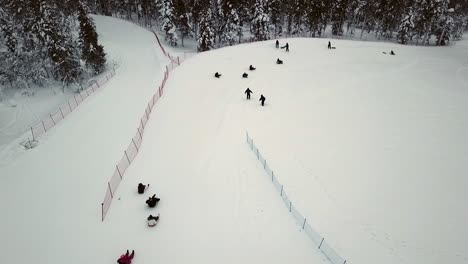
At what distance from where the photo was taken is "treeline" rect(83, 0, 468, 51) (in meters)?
57.9

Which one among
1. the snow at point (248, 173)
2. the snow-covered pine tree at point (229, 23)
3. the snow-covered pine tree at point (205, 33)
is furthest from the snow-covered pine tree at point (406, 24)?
the snow-covered pine tree at point (205, 33)

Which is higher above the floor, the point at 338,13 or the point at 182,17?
the point at 338,13

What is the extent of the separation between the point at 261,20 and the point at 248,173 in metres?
43.6

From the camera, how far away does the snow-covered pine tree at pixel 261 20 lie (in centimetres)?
5756

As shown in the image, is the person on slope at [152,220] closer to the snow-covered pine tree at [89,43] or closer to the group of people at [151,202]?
the group of people at [151,202]

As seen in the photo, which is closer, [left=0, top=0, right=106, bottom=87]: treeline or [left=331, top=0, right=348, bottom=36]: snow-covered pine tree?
[left=0, top=0, right=106, bottom=87]: treeline

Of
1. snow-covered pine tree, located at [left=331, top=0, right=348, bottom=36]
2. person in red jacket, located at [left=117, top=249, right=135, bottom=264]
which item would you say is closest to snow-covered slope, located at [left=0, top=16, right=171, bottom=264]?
person in red jacket, located at [left=117, top=249, right=135, bottom=264]

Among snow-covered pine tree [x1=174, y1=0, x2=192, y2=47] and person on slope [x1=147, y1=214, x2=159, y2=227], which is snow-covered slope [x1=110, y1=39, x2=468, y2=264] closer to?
person on slope [x1=147, y1=214, x2=159, y2=227]

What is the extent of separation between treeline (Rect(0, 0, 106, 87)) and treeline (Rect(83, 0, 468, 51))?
647 inches

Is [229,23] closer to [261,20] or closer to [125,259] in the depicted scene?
[261,20]

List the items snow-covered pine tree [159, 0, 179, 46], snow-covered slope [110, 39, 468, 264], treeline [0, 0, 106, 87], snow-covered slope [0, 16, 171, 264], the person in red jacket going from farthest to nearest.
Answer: snow-covered pine tree [159, 0, 179, 46] → treeline [0, 0, 106, 87] → snow-covered slope [110, 39, 468, 264] → snow-covered slope [0, 16, 171, 264] → the person in red jacket

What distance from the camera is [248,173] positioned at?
69.7 ft

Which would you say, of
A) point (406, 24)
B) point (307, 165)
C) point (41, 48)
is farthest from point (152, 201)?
point (406, 24)

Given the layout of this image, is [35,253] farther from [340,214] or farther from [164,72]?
[164,72]
